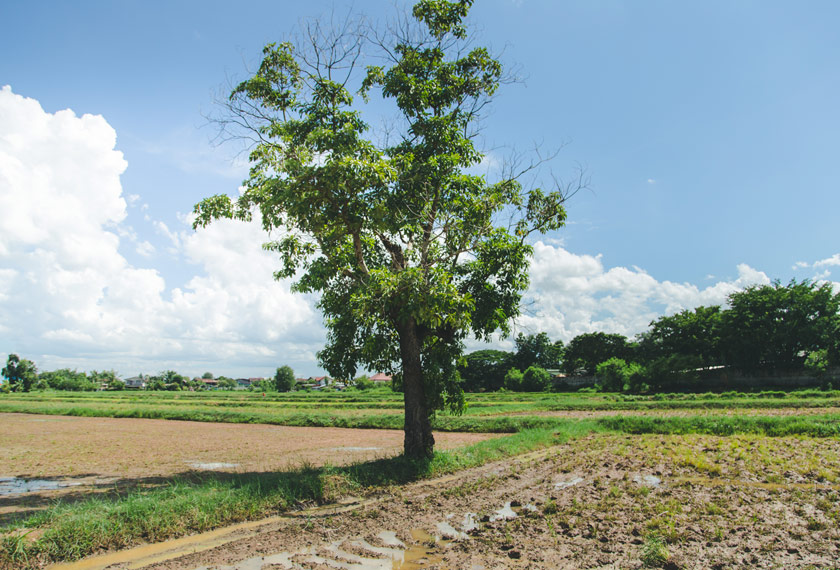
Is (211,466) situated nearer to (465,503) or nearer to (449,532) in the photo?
(465,503)

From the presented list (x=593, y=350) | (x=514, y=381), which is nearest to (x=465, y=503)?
(x=514, y=381)

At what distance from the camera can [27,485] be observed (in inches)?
438

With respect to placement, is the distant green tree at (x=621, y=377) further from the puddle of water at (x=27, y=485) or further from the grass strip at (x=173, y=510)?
the puddle of water at (x=27, y=485)

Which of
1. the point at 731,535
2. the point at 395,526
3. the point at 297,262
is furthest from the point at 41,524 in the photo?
the point at 731,535

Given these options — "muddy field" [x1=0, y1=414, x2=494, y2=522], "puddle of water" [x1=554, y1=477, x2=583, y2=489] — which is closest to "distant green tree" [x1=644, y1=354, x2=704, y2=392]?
"muddy field" [x1=0, y1=414, x2=494, y2=522]

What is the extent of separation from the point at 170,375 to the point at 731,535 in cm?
13104

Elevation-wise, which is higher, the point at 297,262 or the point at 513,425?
the point at 297,262

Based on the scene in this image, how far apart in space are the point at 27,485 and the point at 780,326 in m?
58.6

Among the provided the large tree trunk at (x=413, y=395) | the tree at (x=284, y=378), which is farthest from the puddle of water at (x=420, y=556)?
the tree at (x=284, y=378)

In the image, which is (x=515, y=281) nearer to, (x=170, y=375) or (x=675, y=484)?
(x=675, y=484)

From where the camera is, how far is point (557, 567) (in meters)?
5.39

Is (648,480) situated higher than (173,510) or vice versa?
(173,510)

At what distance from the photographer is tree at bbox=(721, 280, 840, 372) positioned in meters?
45.6

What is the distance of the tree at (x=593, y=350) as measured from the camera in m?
71.8
